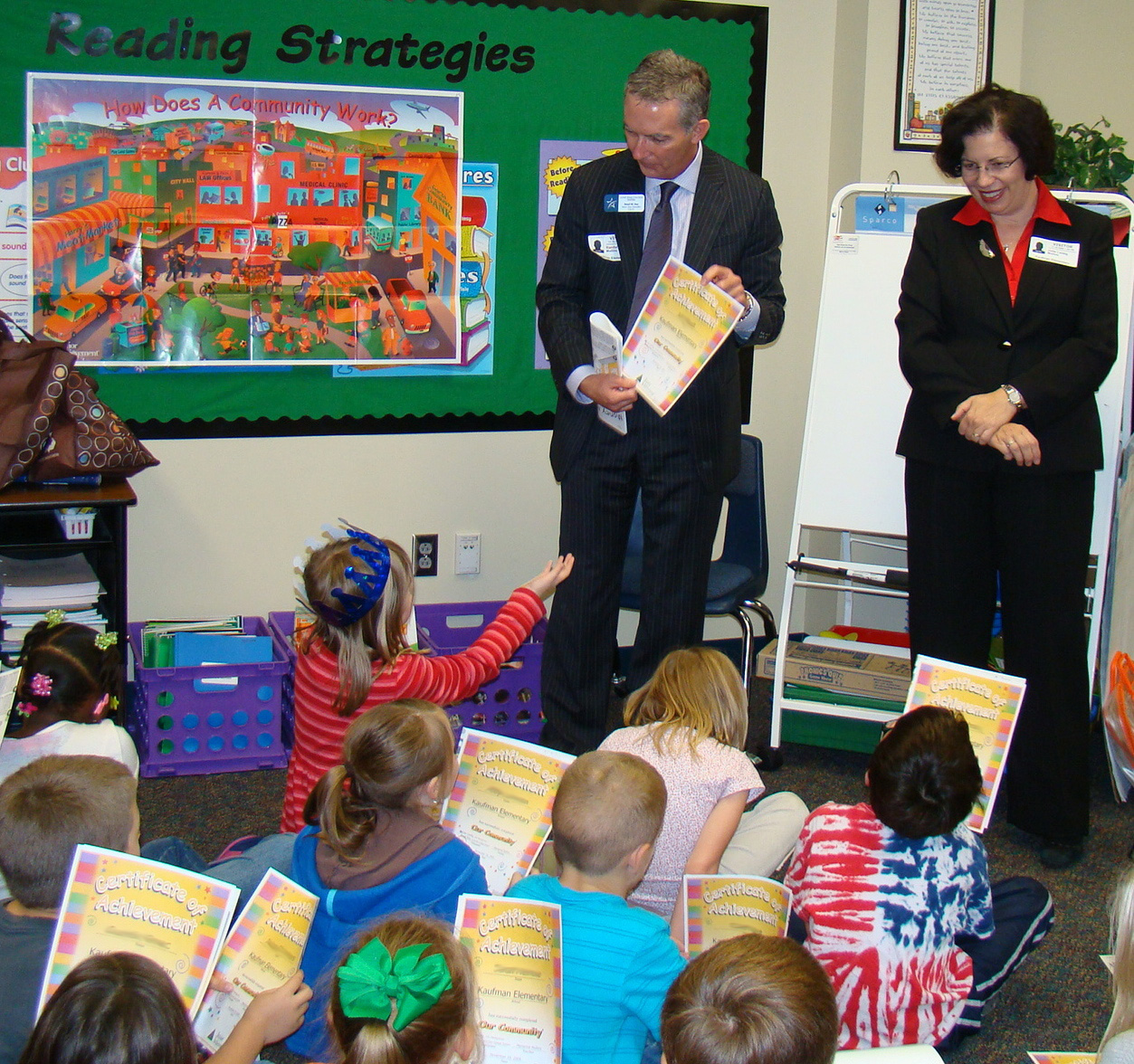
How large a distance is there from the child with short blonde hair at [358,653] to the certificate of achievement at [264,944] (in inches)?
27.0

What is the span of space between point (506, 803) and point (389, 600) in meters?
0.52

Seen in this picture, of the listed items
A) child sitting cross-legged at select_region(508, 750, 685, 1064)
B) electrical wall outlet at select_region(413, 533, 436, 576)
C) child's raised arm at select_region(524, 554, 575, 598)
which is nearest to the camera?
Result: child sitting cross-legged at select_region(508, 750, 685, 1064)

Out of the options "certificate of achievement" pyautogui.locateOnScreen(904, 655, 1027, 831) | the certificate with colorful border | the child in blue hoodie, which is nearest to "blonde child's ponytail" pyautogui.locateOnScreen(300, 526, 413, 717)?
the child in blue hoodie

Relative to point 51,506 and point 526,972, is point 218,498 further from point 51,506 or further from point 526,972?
point 526,972

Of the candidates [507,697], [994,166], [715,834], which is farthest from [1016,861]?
[994,166]

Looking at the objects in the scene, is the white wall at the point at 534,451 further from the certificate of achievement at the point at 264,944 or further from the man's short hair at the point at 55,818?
the certificate of achievement at the point at 264,944

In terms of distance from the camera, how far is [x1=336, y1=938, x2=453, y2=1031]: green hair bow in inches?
47.6

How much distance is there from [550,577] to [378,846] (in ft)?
2.93

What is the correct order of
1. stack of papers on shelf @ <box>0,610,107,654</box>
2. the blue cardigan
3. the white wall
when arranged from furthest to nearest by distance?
the white wall
stack of papers on shelf @ <box>0,610,107,654</box>
the blue cardigan

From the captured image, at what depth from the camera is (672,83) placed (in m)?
2.71

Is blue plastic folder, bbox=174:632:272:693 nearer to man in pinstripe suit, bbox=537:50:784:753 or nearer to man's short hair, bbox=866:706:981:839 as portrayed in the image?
man in pinstripe suit, bbox=537:50:784:753

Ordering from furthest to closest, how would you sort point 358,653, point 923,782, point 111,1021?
point 358,653, point 923,782, point 111,1021

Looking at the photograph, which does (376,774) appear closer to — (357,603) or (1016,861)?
(357,603)

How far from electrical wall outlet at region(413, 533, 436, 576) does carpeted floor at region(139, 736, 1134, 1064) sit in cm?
86
